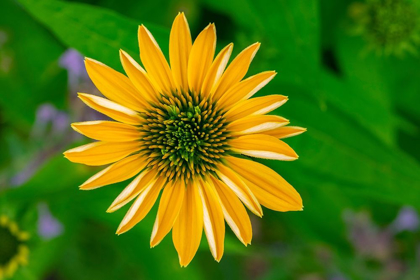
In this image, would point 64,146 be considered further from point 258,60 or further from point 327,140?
point 327,140

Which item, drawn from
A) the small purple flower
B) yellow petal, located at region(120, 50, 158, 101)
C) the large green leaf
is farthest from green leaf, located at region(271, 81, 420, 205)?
the large green leaf

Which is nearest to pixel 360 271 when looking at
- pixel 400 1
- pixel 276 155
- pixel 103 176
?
pixel 400 1

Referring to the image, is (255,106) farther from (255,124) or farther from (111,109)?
(111,109)

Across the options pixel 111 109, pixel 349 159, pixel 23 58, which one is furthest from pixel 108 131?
pixel 23 58

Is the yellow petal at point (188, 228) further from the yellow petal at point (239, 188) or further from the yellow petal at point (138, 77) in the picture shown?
the yellow petal at point (138, 77)

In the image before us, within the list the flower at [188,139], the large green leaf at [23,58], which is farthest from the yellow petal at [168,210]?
the large green leaf at [23,58]

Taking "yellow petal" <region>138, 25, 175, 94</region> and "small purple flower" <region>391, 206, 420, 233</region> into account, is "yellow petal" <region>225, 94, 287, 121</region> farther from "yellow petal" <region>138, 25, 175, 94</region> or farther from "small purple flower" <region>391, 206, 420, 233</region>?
"small purple flower" <region>391, 206, 420, 233</region>
